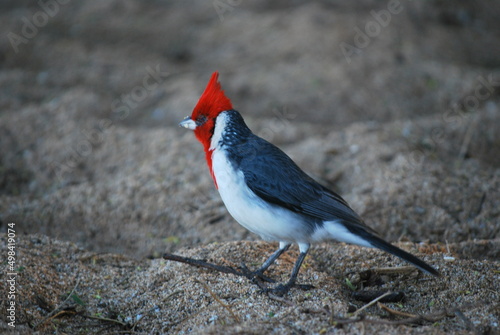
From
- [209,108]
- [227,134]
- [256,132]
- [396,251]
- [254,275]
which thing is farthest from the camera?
[256,132]

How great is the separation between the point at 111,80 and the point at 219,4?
2.79m

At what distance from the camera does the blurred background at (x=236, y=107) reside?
449cm

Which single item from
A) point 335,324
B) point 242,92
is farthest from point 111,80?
point 335,324

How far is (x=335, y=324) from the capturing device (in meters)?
2.59

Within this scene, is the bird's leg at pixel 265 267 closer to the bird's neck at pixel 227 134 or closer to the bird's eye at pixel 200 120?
the bird's neck at pixel 227 134

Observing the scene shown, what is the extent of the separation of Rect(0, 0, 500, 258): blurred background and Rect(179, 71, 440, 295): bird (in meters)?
1.12

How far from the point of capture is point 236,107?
659 cm

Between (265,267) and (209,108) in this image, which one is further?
(209,108)

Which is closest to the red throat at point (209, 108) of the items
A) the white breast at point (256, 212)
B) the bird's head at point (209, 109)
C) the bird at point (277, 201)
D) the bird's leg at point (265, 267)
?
the bird's head at point (209, 109)

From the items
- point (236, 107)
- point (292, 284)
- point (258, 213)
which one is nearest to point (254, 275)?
point (292, 284)

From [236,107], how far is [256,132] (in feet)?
3.44

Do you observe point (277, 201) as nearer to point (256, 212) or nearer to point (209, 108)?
point (256, 212)

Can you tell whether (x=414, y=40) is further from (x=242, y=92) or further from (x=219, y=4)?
(x=219, y=4)

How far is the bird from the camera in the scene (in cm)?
308
